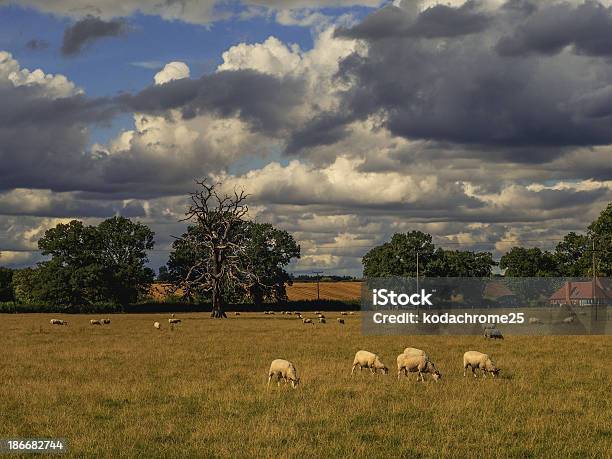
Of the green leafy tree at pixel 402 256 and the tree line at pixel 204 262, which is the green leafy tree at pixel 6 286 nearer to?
the tree line at pixel 204 262

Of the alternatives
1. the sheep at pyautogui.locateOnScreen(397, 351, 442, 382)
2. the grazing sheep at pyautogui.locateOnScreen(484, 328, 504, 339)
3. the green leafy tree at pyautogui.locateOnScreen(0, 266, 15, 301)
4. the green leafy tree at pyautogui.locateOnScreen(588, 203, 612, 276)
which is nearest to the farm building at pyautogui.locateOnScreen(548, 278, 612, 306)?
the green leafy tree at pyautogui.locateOnScreen(588, 203, 612, 276)

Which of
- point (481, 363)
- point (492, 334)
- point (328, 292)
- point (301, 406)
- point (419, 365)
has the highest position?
point (419, 365)

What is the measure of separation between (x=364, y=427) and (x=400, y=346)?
2247 centimetres

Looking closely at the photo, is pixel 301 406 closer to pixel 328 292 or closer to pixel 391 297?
pixel 391 297

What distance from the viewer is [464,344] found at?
40.7 meters

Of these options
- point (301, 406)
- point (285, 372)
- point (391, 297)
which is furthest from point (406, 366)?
point (391, 297)

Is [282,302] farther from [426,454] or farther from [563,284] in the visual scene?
[426,454]

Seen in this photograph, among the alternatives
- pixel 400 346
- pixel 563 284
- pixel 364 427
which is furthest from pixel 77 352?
pixel 563 284

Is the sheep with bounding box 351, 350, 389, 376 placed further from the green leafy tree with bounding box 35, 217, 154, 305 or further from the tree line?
the green leafy tree with bounding box 35, 217, 154, 305

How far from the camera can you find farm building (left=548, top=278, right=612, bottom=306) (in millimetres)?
99938
